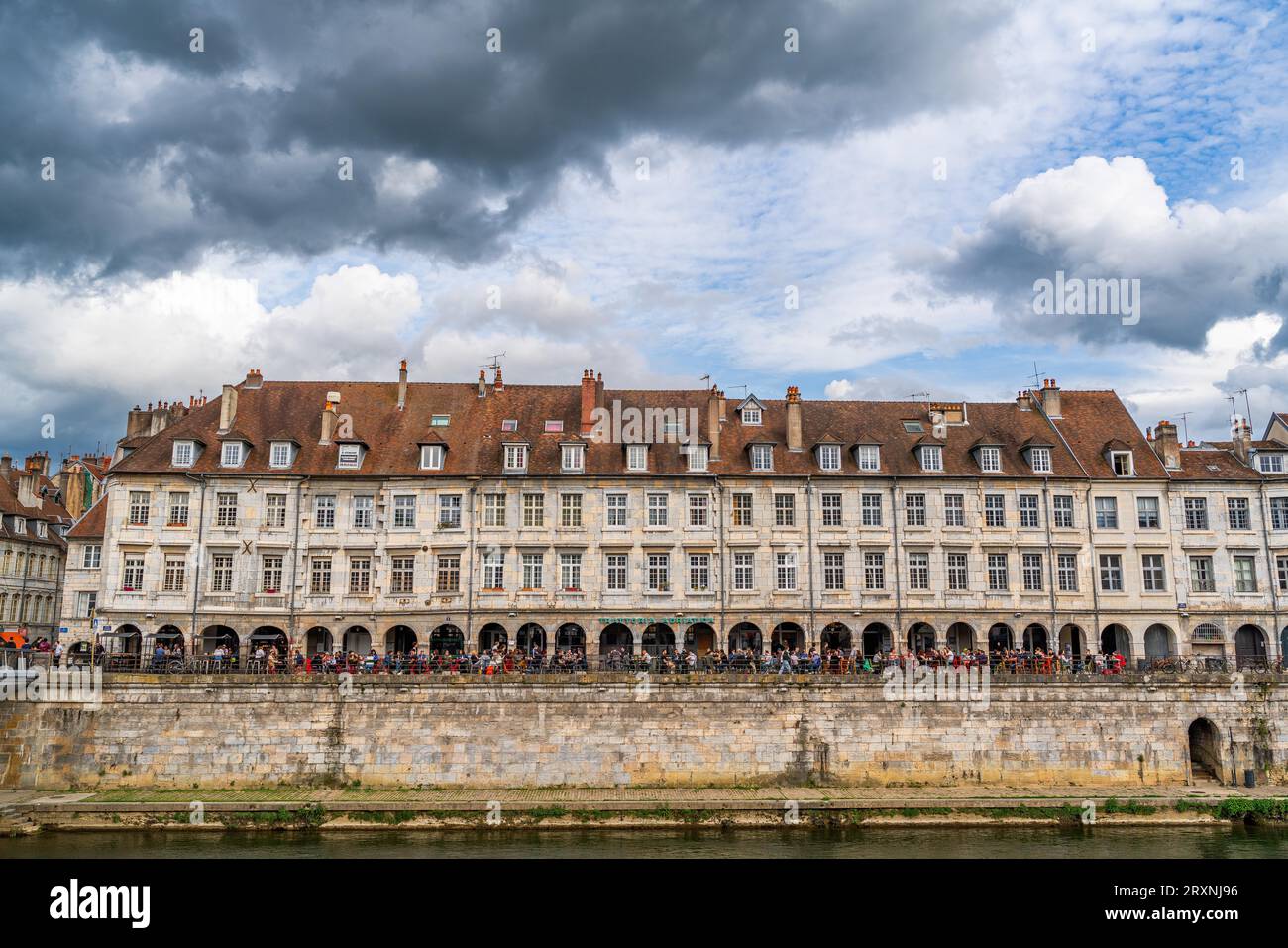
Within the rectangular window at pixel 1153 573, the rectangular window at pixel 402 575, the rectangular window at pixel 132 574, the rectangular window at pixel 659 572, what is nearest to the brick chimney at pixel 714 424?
the rectangular window at pixel 659 572

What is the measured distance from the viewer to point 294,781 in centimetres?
3306

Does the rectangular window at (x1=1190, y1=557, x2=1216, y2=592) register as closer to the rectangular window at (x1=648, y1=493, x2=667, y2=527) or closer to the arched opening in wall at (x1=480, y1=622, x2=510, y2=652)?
the rectangular window at (x1=648, y1=493, x2=667, y2=527)

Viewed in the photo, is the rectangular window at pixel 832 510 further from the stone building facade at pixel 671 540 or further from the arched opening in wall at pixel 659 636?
the arched opening in wall at pixel 659 636

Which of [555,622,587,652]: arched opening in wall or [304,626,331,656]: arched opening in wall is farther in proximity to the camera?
[304,626,331,656]: arched opening in wall

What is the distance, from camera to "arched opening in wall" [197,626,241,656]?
41.8 metres

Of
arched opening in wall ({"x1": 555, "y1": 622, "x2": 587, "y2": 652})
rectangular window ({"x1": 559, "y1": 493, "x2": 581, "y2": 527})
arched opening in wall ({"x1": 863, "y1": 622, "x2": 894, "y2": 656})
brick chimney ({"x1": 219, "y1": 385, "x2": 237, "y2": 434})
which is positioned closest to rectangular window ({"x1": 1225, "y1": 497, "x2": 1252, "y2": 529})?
arched opening in wall ({"x1": 863, "y1": 622, "x2": 894, "y2": 656})

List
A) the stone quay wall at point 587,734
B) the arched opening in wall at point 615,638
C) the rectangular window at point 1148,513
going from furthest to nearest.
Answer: the rectangular window at point 1148,513 → the arched opening in wall at point 615,638 → the stone quay wall at point 587,734

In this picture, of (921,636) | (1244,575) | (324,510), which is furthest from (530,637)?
(1244,575)

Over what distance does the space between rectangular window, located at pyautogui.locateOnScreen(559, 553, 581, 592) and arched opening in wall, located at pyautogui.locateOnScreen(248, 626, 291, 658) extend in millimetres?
11882

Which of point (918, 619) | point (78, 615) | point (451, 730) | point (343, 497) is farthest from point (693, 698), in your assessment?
point (78, 615)

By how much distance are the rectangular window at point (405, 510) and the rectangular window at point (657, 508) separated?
8530 millimetres

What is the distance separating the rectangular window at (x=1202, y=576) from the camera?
145 ft
